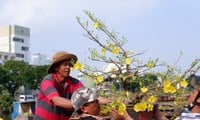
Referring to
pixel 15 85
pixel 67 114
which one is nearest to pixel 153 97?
pixel 67 114

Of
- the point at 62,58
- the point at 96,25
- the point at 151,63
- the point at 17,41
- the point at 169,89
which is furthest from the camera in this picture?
the point at 17,41

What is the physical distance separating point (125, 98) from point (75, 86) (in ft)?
2.69

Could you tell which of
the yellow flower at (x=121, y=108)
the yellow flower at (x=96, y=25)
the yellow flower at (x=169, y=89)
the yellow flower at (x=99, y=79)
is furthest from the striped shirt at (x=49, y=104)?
the yellow flower at (x=169, y=89)

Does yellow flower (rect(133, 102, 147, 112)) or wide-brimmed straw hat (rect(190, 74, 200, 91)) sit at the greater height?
wide-brimmed straw hat (rect(190, 74, 200, 91))

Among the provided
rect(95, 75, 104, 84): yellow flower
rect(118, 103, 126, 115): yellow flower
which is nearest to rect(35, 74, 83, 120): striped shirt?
rect(95, 75, 104, 84): yellow flower

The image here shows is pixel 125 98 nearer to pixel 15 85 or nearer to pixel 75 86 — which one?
pixel 75 86

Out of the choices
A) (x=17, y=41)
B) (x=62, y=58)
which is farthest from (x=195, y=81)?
(x=17, y=41)

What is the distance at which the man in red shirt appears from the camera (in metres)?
3.98

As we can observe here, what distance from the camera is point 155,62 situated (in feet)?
11.3

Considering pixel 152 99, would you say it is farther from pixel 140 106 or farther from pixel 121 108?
pixel 121 108

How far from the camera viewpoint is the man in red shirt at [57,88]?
398 cm

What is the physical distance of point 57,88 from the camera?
4.07 metres

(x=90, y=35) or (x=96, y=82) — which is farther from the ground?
(x=90, y=35)

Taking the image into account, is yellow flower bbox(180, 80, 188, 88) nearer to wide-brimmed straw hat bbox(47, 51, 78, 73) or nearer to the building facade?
wide-brimmed straw hat bbox(47, 51, 78, 73)
